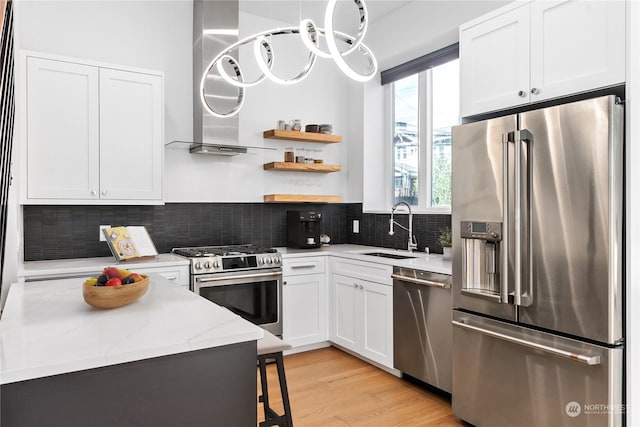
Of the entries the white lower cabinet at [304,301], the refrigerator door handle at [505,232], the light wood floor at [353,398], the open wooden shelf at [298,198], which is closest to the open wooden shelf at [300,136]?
the open wooden shelf at [298,198]

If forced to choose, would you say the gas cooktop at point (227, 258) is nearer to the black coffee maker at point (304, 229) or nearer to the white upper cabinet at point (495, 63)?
the black coffee maker at point (304, 229)

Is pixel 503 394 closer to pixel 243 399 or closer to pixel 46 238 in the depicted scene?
pixel 243 399

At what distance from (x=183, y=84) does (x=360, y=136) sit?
5.85 feet

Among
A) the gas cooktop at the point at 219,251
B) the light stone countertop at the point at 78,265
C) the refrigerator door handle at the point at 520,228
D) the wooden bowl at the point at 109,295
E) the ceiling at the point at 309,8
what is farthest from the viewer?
the ceiling at the point at 309,8

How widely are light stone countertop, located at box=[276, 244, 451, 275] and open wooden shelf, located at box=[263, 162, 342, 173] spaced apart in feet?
2.54

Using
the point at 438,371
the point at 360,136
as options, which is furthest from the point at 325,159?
the point at 438,371

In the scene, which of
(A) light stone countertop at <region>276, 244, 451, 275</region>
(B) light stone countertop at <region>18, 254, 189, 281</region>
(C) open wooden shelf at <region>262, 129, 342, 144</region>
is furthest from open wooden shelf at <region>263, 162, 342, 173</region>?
Answer: (B) light stone countertop at <region>18, 254, 189, 281</region>

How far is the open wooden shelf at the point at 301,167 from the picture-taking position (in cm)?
410

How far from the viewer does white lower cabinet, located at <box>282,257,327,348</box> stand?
12.3 feet

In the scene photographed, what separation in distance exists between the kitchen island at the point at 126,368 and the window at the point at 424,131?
9.11 feet

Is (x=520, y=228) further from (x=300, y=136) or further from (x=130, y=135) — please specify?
(x=130, y=135)

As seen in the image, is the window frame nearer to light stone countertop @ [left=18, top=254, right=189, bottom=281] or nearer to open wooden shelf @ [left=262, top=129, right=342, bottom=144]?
open wooden shelf @ [left=262, top=129, right=342, bottom=144]

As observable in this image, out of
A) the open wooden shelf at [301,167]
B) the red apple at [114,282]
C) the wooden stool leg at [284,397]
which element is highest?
the open wooden shelf at [301,167]

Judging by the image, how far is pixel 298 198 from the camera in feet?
13.7
